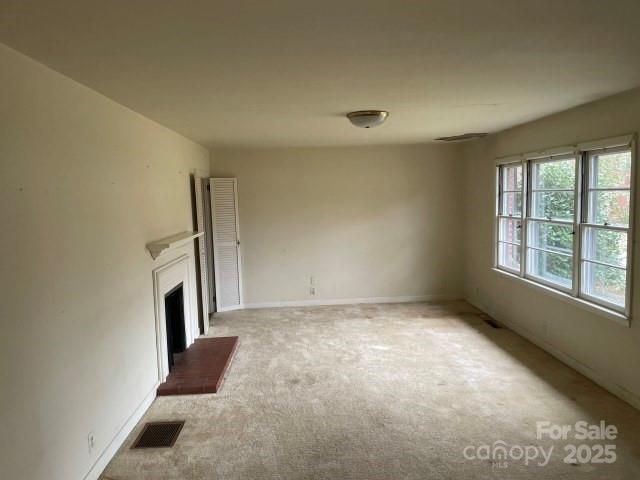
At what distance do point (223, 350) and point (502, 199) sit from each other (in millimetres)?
3873

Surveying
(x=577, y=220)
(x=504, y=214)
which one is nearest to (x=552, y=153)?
(x=577, y=220)

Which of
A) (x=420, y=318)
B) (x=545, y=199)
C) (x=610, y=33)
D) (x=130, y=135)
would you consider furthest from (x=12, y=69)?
(x=420, y=318)

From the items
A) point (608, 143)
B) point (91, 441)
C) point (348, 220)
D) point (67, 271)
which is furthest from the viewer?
point (348, 220)

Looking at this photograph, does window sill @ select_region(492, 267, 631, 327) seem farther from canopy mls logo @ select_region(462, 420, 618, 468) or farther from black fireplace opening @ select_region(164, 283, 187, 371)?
black fireplace opening @ select_region(164, 283, 187, 371)

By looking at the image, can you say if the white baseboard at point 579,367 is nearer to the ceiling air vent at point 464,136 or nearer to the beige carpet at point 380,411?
the beige carpet at point 380,411

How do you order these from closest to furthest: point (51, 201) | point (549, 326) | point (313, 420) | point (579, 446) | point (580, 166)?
1. point (51, 201)
2. point (579, 446)
3. point (313, 420)
4. point (580, 166)
5. point (549, 326)

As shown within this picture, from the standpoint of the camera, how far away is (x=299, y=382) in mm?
3908

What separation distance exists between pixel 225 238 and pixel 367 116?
327 cm

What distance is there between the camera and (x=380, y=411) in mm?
3330

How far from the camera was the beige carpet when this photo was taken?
266 centimetres

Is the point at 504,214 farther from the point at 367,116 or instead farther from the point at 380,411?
the point at 380,411

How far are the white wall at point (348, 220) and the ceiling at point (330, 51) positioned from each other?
283 centimetres

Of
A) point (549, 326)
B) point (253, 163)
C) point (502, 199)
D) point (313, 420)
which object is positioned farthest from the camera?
point (253, 163)

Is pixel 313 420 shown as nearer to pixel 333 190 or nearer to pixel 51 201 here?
pixel 51 201
